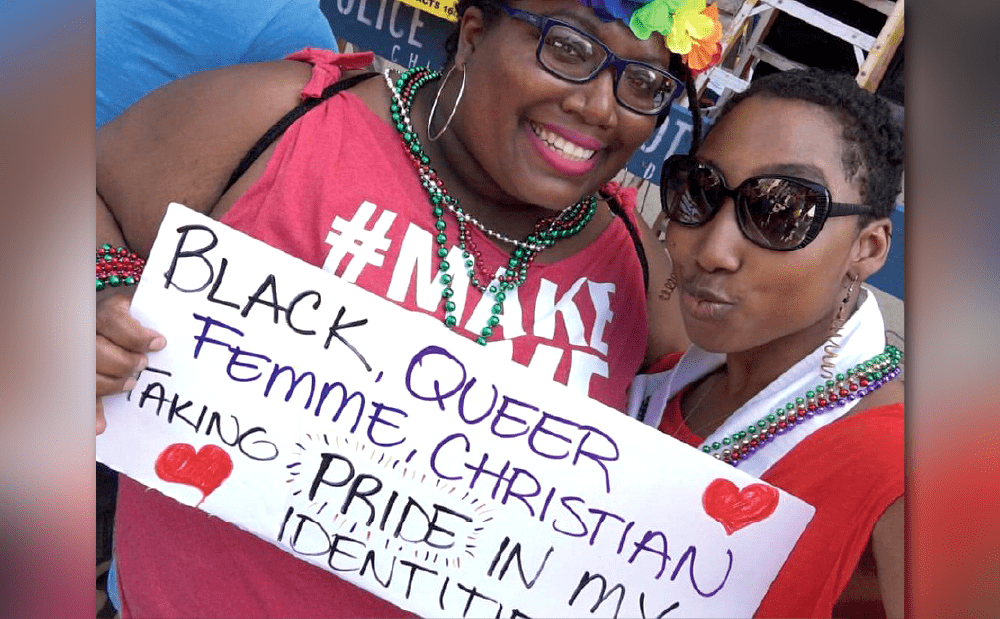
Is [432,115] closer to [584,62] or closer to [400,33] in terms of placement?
[584,62]

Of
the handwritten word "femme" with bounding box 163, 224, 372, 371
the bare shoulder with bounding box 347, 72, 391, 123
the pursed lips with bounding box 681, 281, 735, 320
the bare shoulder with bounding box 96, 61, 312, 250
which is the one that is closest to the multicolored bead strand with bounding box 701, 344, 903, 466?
the pursed lips with bounding box 681, 281, 735, 320

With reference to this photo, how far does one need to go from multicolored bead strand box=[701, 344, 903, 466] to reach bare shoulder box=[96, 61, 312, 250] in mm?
882

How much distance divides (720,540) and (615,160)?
62 cm

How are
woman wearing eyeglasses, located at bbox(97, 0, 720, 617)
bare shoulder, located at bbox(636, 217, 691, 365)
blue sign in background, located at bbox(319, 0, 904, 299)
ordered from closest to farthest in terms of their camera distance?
woman wearing eyeglasses, located at bbox(97, 0, 720, 617) < bare shoulder, located at bbox(636, 217, 691, 365) < blue sign in background, located at bbox(319, 0, 904, 299)

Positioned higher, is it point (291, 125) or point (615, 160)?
point (615, 160)

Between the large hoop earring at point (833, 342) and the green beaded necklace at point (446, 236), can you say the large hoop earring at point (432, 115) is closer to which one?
the green beaded necklace at point (446, 236)

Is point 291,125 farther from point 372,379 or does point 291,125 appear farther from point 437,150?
point 372,379

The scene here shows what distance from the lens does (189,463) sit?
1.50m

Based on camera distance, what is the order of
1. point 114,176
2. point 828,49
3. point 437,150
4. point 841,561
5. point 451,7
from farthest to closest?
point 451,7
point 828,49
point 437,150
point 114,176
point 841,561

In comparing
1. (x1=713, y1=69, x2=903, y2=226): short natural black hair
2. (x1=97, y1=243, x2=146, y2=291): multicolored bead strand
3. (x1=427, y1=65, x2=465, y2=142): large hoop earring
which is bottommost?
(x1=97, y1=243, x2=146, y2=291): multicolored bead strand

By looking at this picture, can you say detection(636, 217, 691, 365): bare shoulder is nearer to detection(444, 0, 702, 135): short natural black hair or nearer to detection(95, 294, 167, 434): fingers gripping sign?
detection(444, 0, 702, 135): short natural black hair

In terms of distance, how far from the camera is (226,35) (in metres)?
1.81

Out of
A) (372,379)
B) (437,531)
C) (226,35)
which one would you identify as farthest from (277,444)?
(226,35)

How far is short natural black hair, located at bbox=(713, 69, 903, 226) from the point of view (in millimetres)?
1389
